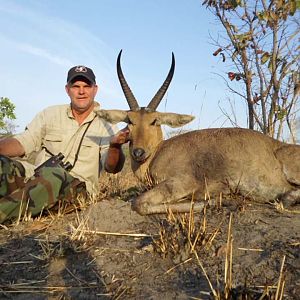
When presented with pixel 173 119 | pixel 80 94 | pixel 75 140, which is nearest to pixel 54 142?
pixel 75 140

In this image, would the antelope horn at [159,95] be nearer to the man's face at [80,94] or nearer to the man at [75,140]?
the man at [75,140]

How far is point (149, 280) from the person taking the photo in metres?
3.00

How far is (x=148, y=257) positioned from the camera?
3363 millimetres

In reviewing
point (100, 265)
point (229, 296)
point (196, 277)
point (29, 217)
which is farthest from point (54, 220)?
point (229, 296)

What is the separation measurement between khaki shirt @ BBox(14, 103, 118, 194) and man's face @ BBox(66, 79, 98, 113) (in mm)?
195

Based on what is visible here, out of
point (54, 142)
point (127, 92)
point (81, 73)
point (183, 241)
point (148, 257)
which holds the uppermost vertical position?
point (81, 73)

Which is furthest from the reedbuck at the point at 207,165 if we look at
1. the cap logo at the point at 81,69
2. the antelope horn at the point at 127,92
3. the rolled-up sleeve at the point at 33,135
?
the rolled-up sleeve at the point at 33,135

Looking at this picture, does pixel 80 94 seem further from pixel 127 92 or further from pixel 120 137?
pixel 120 137

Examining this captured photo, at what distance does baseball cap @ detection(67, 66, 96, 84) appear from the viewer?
609 cm

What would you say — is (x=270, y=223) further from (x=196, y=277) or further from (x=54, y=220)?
(x=54, y=220)

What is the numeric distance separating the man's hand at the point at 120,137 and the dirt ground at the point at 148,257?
1.41m

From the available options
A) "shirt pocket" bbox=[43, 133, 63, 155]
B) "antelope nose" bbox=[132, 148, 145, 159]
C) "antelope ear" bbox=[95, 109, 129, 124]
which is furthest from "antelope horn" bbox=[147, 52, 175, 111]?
"shirt pocket" bbox=[43, 133, 63, 155]

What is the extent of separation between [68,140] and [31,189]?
→ 1480 mm

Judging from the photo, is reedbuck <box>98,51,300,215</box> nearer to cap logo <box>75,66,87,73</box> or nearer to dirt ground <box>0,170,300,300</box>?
dirt ground <box>0,170,300,300</box>
